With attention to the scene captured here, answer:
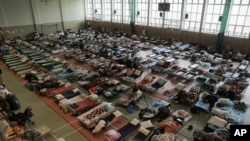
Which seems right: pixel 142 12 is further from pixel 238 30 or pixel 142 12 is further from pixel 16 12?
pixel 16 12

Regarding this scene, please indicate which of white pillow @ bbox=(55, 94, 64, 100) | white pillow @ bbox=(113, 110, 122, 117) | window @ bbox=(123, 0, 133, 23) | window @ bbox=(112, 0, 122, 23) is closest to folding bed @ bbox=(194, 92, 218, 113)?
white pillow @ bbox=(113, 110, 122, 117)

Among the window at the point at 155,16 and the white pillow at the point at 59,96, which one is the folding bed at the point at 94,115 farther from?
the window at the point at 155,16

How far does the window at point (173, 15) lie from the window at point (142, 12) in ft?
10.2

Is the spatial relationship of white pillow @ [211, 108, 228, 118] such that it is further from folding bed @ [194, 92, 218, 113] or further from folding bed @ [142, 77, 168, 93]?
folding bed @ [142, 77, 168, 93]

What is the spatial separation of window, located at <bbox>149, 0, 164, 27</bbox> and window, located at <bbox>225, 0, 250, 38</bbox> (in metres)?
7.72

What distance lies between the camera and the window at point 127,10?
82.5ft

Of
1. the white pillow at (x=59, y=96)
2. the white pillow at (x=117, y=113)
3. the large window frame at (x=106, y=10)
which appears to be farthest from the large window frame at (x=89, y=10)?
the white pillow at (x=117, y=113)

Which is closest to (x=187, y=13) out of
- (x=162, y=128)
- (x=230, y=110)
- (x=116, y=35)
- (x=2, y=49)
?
(x=116, y=35)

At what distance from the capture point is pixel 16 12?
25266 millimetres

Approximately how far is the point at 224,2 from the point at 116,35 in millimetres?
13487

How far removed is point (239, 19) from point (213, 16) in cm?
245

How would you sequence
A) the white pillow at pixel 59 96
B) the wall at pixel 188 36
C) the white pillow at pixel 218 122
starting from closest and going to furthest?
the white pillow at pixel 218 122
the white pillow at pixel 59 96
the wall at pixel 188 36

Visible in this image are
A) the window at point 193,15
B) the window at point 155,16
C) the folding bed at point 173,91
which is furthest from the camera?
the window at point 155,16

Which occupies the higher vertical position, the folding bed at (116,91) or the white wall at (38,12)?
the white wall at (38,12)
